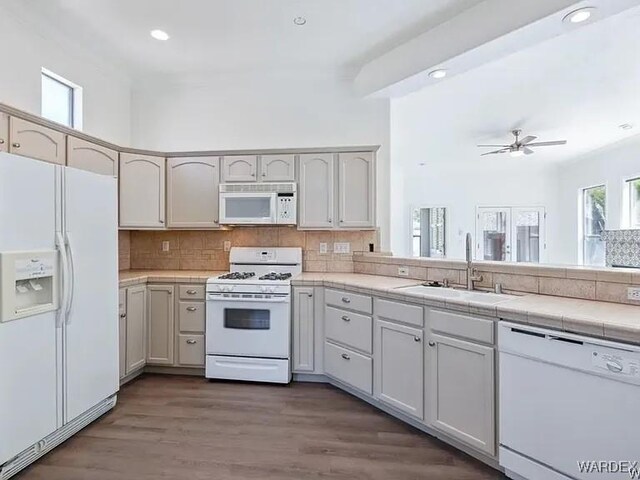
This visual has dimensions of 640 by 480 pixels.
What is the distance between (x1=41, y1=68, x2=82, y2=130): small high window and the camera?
3.34 m

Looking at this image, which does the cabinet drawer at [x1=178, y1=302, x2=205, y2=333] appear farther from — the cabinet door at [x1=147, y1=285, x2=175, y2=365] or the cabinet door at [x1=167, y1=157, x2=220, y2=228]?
the cabinet door at [x1=167, y1=157, x2=220, y2=228]

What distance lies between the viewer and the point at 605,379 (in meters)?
1.63

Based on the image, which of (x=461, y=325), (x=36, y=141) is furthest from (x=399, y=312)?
(x=36, y=141)

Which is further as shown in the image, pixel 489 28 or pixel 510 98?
pixel 510 98

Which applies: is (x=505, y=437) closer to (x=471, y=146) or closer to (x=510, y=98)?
(x=510, y=98)

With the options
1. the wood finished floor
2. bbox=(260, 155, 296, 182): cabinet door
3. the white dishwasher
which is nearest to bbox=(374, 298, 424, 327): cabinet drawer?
the white dishwasher

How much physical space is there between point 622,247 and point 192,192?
6.48m

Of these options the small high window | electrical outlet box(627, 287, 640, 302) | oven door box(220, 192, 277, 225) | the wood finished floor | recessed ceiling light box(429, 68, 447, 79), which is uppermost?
recessed ceiling light box(429, 68, 447, 79)

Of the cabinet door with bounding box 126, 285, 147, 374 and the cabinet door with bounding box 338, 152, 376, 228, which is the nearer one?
the cabinet door with bounding box 126, 285, 147, 374

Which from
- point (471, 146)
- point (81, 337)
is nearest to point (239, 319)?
point (81, 337)

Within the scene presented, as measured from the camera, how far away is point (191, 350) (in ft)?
11.6

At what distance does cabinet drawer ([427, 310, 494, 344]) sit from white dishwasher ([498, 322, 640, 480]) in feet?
0.25

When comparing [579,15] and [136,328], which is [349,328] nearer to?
[136,328]

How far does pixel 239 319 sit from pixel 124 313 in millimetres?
949
